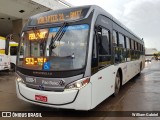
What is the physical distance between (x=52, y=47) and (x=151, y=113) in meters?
3.27

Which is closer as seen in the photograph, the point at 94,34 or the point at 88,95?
the point at 88,95

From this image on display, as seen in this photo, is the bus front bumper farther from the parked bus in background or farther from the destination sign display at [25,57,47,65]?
the parked bus in background

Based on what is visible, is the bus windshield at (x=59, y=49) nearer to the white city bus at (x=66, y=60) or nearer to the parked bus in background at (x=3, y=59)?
the white city bus at (x=66, y=60)

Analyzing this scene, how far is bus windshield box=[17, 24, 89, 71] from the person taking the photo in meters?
5.48

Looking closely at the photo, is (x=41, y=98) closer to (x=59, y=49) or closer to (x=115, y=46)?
(x=59, y=49)

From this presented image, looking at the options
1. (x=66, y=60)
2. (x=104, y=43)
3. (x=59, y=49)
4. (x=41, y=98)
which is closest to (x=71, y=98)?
(x=41, y=98)

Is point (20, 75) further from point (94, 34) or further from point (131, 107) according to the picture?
point (131, 107)

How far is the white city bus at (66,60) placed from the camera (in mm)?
5312

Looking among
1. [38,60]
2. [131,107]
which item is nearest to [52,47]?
[38,60]

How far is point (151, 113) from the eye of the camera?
619 cm

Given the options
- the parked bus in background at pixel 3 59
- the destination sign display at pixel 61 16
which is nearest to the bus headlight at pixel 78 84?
the destination sign display at pixel 61 16

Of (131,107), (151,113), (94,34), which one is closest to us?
(94,34)

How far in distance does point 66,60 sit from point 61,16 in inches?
55.4

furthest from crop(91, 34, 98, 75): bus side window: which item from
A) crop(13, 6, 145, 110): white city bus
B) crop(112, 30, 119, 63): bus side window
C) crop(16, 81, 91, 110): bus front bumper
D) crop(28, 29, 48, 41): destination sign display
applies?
crop(112, 30, 119, 63): bus side window
